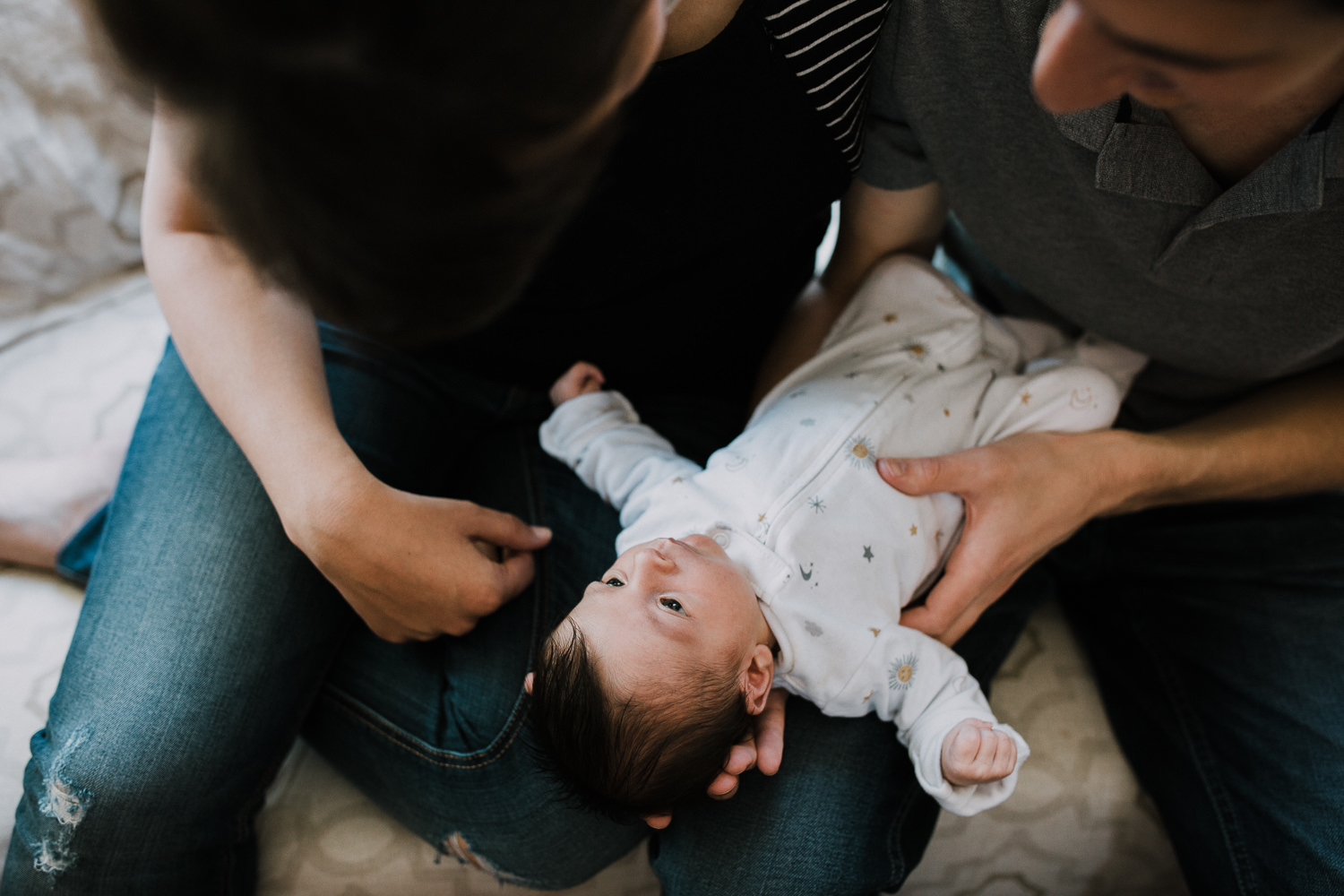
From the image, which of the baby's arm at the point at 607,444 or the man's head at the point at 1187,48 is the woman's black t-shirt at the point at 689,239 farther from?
the man's head at the point at 1187,48

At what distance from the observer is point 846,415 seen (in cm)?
94

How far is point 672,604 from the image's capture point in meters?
0.81

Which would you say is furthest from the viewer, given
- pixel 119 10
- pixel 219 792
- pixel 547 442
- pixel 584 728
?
pixel 547 442

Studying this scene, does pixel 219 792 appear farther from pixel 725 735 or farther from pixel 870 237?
pixel 870 237

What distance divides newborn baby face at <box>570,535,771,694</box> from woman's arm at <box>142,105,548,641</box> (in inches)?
6.4

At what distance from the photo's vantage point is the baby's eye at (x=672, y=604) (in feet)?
2.64

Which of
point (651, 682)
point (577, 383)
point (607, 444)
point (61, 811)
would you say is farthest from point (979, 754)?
point (61, 811)

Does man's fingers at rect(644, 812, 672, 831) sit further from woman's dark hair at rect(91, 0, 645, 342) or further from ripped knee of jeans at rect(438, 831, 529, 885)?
woman's dark hair at rect(91, 0, 645, 342)

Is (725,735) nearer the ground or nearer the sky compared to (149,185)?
nearer the ground

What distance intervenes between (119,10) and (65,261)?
3.59 feet

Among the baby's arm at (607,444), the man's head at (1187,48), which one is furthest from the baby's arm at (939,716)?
the man's head at (1187,48)

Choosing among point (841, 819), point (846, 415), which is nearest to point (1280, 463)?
point (846, 415)

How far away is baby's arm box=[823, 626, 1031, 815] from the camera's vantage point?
78 centimetres

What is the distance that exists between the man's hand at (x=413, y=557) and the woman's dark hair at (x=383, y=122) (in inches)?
14.2
